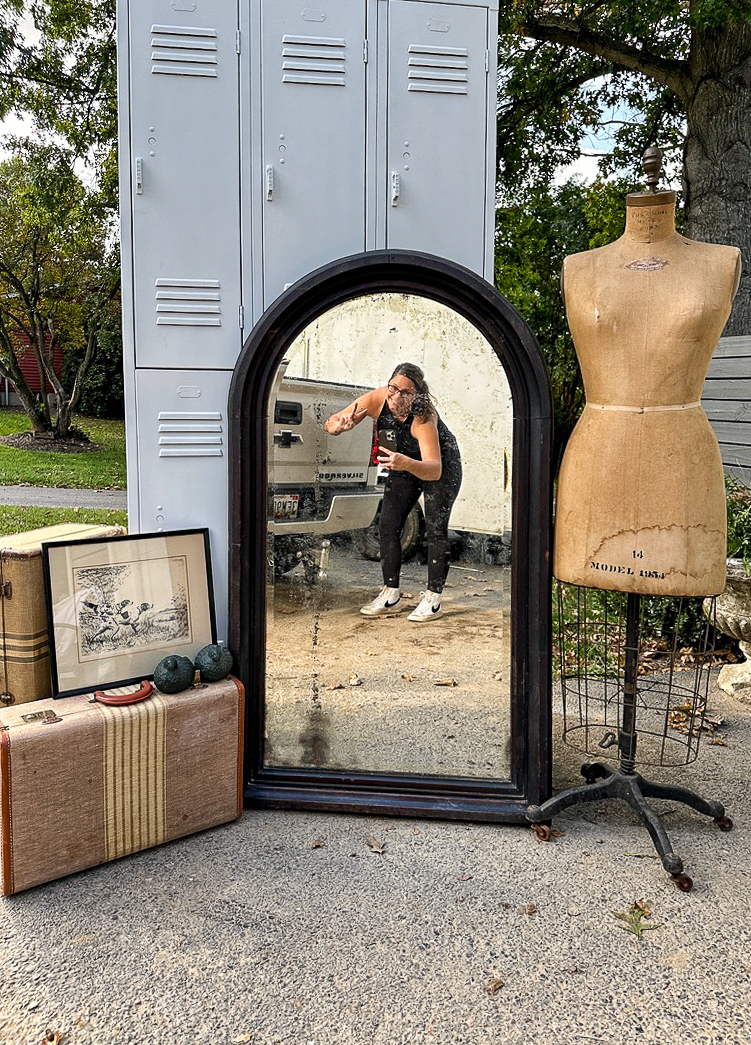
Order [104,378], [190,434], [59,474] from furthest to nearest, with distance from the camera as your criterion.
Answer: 1. [104,378]
2. [59,474]
3. [190,434]

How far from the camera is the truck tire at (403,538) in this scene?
2.54 meters

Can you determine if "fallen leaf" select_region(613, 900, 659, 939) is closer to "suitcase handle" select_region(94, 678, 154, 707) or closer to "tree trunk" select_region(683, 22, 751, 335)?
"suitcase handle" select_region(94, 678, 154, 707)

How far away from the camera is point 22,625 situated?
7.98ft

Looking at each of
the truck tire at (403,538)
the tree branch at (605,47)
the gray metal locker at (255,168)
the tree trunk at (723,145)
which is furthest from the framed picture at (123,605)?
the tree branch at (605,47)

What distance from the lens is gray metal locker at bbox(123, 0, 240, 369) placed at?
2527 mm

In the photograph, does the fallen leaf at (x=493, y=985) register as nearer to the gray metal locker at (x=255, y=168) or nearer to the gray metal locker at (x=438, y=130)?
the gray metal locker at (x=255, y=168)

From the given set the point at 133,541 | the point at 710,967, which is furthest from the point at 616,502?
the point at 133,541

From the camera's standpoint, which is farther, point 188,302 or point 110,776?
point 188,302

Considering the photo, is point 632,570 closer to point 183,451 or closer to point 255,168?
point 183,451

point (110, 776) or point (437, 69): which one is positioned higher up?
point (437, 69)

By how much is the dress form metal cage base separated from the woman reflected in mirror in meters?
0.52

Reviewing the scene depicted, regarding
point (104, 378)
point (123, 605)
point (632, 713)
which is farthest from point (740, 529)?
point (104, 378)

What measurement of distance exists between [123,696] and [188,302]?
1337 millimetres

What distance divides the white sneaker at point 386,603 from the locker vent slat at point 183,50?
185 cm
